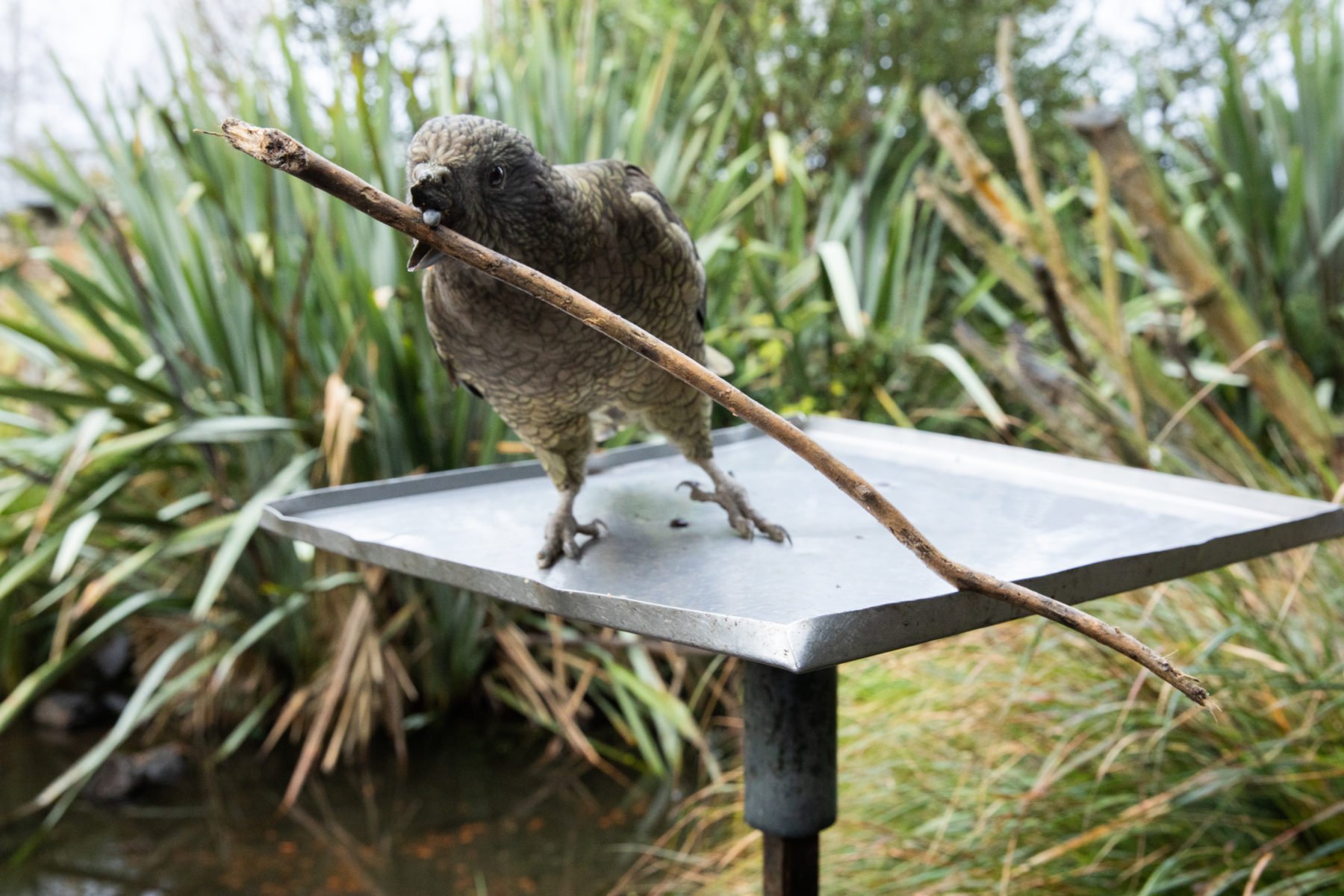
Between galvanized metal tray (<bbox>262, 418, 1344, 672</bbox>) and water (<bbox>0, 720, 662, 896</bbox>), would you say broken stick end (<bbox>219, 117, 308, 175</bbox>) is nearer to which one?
galvanized metal tray (<bbox>262, 418, 1344, 672</bbox>)

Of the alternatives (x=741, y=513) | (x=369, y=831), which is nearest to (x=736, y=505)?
(x=741, y=513)

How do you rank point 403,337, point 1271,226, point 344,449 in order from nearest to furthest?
point 344,449, point 403,337, point 1271,226

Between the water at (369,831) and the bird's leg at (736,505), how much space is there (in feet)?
4.42

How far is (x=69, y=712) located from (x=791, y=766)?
288 cm

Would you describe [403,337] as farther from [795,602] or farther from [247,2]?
[247,2]

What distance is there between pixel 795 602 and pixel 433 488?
0.80m

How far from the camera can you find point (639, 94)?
3.30m

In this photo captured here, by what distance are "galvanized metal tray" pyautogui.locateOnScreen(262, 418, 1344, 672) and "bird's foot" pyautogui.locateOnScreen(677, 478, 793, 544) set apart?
0.06 ft

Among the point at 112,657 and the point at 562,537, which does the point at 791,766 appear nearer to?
the point at 562,537

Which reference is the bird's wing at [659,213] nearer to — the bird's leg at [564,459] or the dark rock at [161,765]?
the bird's leg at [564,459]

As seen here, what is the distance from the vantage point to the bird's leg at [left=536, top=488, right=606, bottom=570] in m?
1.13

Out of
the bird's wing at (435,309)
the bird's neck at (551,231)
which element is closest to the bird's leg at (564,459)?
the bird's wing at (435,309)

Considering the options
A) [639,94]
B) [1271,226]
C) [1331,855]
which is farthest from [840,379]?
[1331,855]


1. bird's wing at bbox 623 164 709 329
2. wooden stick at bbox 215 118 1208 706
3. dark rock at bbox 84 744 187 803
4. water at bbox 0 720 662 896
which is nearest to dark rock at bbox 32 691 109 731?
water at bbox 0 720 662 896
